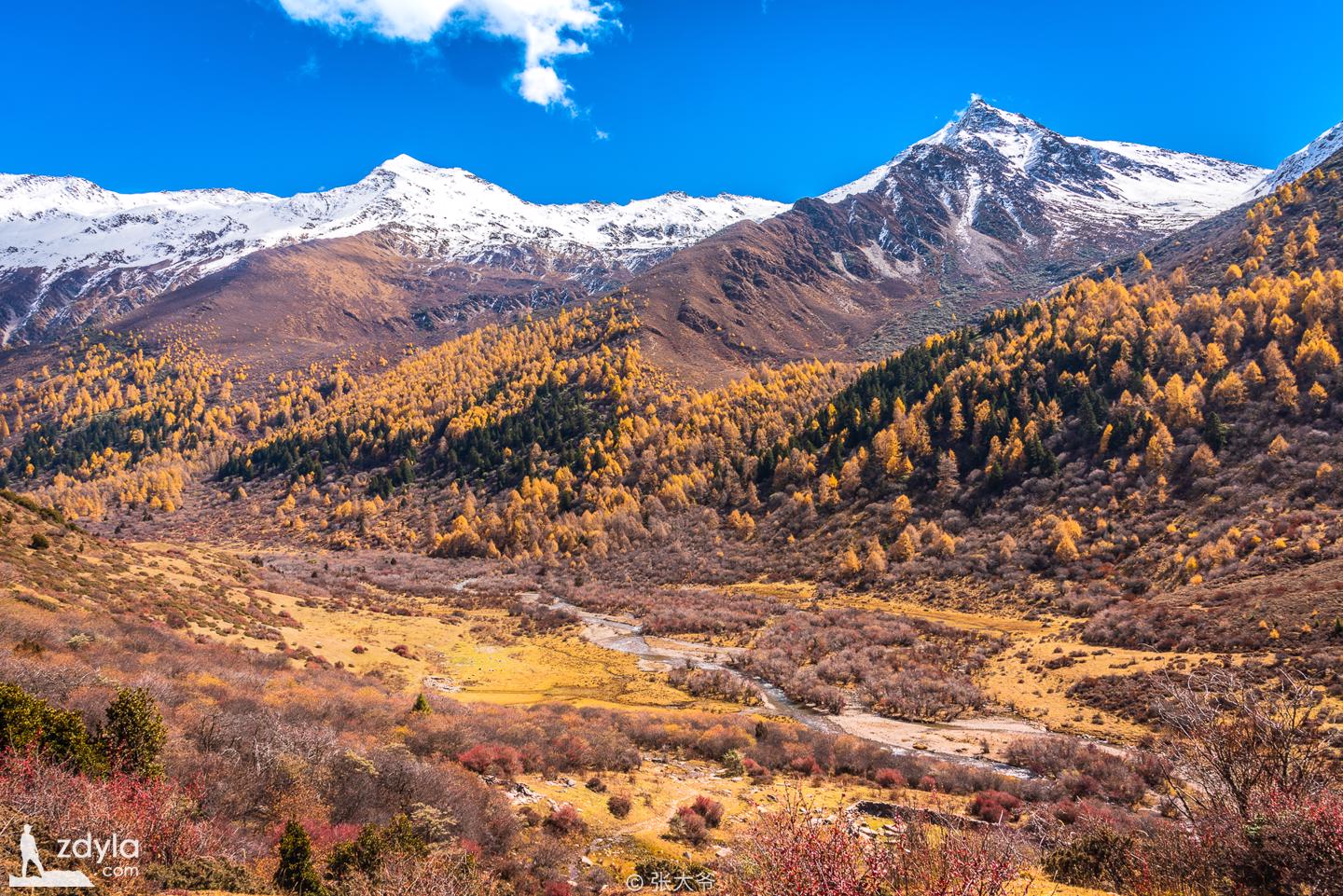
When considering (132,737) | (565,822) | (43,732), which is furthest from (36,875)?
(565,822)

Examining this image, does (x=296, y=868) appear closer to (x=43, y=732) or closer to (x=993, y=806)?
(x=43, y=732)

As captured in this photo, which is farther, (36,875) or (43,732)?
(43,732)

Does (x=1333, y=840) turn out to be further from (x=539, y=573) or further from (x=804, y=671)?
(x=539, y=573)

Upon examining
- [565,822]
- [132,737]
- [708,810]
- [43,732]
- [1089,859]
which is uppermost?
[43,732]

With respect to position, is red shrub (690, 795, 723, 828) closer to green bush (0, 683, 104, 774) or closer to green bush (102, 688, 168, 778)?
green bush (102, 688, 168, 778)

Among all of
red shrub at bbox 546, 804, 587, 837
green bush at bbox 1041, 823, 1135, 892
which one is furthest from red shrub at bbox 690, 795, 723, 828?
green bush at bbox 1041, 823, 1135, 892

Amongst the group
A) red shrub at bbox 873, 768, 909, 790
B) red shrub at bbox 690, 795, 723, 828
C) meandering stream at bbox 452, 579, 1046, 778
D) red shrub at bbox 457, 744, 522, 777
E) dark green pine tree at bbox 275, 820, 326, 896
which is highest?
dark green pine tree at bbox 275, 820, 326, 896

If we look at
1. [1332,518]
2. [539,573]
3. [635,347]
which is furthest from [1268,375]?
[635,347]

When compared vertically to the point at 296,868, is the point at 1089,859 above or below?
above

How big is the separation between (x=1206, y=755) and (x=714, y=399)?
11858cm

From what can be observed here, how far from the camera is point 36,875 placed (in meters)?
6.59

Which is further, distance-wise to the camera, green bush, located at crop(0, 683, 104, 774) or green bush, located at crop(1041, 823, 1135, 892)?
green bush, located at crop(1041, 823, 1135, 892)

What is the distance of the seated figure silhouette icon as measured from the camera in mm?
6488

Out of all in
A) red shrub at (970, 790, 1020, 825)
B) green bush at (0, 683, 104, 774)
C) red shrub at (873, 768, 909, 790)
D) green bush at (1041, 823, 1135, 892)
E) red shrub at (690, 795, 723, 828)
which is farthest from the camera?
red shrub at (873, 768, 909, 790)
